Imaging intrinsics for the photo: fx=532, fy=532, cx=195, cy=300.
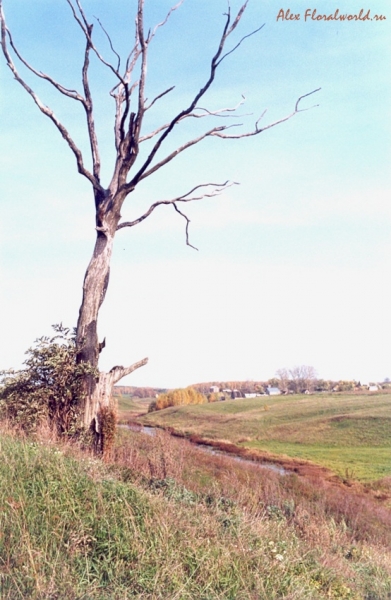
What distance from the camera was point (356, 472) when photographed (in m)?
30.8

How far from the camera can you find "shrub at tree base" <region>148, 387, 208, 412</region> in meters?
84.8

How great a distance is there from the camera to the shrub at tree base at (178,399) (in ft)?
278

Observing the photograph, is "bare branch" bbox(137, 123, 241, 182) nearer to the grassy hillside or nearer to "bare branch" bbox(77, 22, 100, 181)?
"bare branch" bbox(77, 22, 100, 181)

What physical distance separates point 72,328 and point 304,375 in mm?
101297

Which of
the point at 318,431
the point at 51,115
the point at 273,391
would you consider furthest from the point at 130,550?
the point at 273,391

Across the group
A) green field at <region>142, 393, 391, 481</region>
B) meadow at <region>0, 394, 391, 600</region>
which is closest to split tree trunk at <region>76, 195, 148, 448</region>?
meadow at <region>0, 394, 391, 600</region>

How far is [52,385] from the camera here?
37.3 feet

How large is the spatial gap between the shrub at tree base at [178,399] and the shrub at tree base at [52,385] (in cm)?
7300

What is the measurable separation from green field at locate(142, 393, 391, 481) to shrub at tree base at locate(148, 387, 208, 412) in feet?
25.5

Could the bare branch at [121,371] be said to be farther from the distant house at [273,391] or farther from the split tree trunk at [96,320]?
the distant house at [273,391]

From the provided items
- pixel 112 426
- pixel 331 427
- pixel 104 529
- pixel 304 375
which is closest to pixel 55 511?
pixel 104 529

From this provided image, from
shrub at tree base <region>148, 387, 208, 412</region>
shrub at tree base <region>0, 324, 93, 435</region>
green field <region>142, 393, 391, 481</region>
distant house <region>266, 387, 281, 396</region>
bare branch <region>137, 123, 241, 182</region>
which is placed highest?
bare branch <region>137, 123, 241, 182</region>

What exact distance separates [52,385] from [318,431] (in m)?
43.8

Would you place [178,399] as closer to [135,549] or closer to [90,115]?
[90,115]
